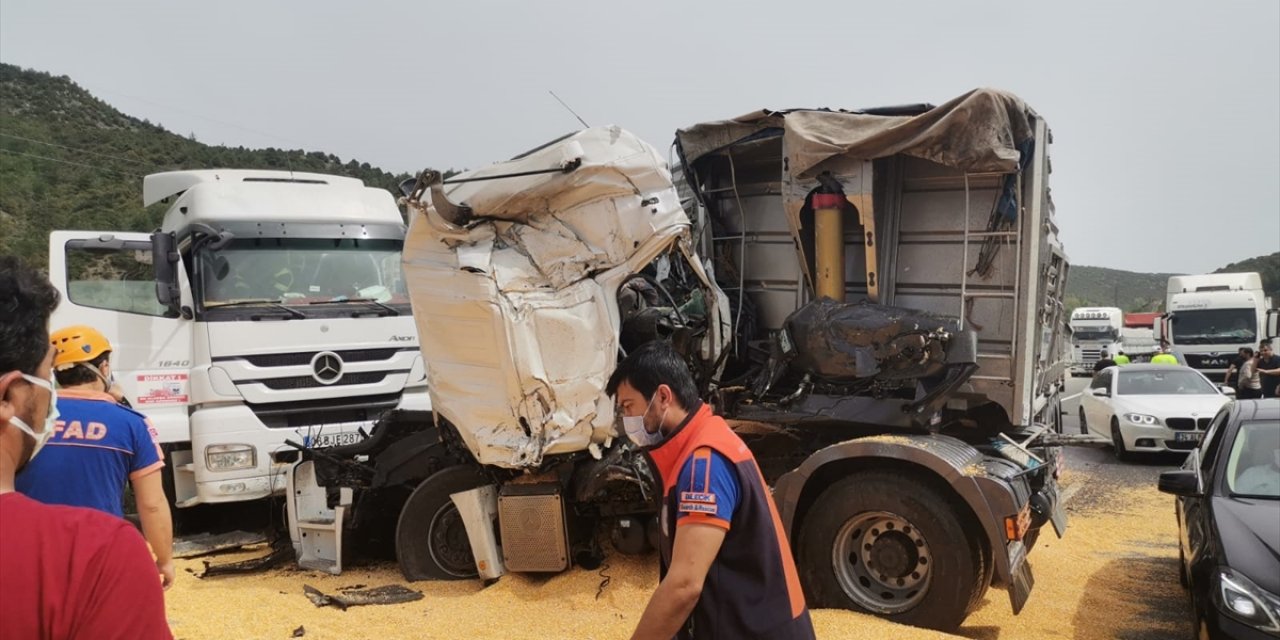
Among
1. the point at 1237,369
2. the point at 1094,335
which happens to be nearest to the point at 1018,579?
the point at 1237,369

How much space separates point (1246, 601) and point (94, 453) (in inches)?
194

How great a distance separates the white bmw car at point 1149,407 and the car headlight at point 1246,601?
7.29 meters

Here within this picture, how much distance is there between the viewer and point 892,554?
195 inches

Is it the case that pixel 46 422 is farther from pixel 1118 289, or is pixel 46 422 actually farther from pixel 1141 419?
pixel 1118 289

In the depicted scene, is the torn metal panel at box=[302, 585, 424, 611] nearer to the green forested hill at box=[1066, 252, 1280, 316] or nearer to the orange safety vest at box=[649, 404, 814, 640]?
the orange safety vest at box=[649, 404, 814, 640]

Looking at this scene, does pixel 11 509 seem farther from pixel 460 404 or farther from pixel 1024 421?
pixel 1024 421

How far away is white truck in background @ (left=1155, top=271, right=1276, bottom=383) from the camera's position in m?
21.7

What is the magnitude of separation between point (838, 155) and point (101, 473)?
438cm

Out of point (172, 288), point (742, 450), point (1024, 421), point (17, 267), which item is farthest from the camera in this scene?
point (172, 288)

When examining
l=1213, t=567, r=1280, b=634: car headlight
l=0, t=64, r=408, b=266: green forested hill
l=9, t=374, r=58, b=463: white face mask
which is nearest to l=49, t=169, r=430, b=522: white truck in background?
l=1213, t=567, r=1280, b=634: car headlight

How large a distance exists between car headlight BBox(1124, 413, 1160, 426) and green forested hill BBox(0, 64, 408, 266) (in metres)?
21.3

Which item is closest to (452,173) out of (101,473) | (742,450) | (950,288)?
(101,473)

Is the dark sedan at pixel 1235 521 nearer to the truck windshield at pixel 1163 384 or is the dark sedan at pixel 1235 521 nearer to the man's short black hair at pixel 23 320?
the man's short black hair at pixel 23 320

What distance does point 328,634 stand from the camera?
4.99 meters
